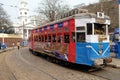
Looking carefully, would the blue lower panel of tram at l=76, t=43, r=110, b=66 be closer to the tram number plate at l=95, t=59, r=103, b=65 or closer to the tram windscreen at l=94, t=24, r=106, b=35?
the tram number plate at l=95, t=59, r=103, b=65

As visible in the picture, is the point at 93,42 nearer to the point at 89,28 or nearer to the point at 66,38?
the point at 89,28

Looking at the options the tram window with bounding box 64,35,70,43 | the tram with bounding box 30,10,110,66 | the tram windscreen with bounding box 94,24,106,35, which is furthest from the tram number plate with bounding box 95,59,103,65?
the tram window with bounding box 64,35,70,43

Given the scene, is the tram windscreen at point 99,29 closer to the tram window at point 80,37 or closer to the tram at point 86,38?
Answer: the tram at point 86,38

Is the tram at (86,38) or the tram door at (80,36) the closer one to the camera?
the tram at (86,38)

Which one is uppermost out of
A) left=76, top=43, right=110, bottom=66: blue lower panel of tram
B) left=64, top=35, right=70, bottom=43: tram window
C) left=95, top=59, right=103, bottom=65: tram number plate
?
left=64, top=35, right=70, bottom=43: tram window

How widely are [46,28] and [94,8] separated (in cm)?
3487

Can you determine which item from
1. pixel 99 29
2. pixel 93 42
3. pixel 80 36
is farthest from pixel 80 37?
pixel 99 29

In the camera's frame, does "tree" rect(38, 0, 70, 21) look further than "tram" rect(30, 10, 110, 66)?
Yes

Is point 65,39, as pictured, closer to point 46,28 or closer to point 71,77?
point 71,77

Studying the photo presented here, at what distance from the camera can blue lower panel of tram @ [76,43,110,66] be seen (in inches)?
479

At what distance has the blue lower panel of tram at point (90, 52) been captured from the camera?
39.9ft

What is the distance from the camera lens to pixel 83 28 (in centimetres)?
1268

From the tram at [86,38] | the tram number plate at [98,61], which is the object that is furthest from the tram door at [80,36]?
the tram number plate at [98,61]

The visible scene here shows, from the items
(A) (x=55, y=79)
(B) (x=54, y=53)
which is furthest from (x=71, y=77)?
(B) (x=54, y=53)
